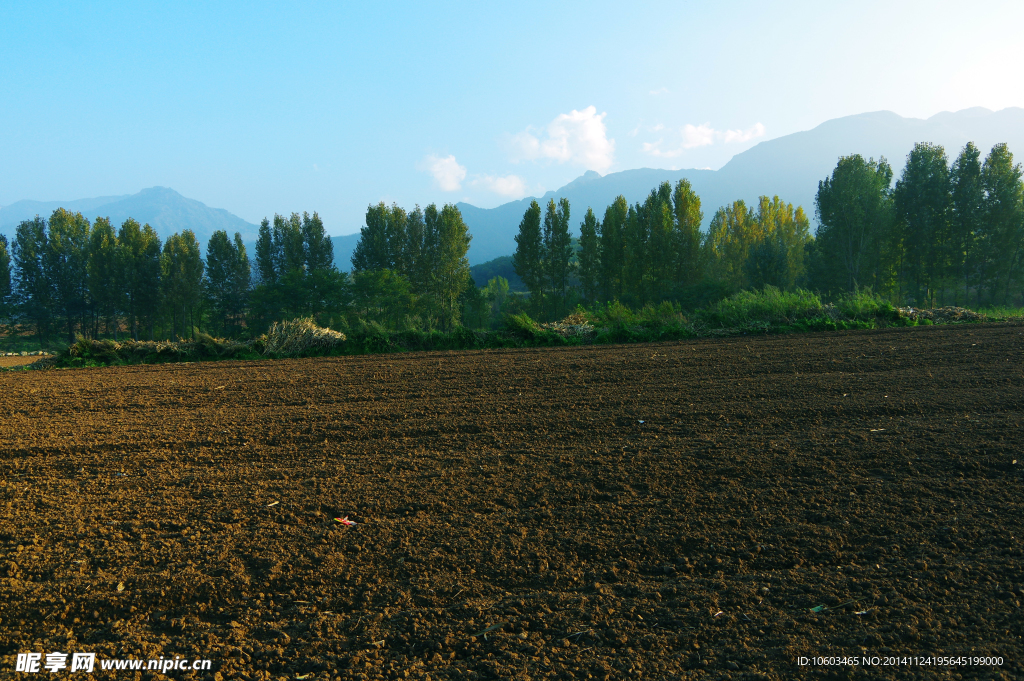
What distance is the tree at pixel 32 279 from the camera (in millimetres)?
52031

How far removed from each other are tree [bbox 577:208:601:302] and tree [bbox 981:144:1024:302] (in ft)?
91.8

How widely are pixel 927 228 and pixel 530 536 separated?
154 feet

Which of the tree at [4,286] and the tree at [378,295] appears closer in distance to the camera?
the tree at [378,295]

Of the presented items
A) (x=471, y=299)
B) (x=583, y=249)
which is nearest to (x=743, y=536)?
(x=583, y=249)

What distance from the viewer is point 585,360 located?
11.4 meters

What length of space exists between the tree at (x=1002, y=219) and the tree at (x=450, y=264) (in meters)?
40.3

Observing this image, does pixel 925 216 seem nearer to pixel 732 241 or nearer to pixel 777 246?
pixel 777 246

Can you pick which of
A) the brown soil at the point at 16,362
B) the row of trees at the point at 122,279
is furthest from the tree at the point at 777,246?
the brown soil at the point at 16,362

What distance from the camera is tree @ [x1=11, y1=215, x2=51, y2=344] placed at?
171 feet

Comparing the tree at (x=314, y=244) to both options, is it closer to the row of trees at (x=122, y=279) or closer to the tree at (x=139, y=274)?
the row of trees at (x=122, y=279)

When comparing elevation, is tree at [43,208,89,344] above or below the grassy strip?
above

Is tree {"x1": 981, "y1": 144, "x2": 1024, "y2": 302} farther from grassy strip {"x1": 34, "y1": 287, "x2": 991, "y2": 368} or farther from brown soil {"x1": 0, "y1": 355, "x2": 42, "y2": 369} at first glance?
brown soil {"x1": 0, "y1": 355, "x2": 42, "y2": 369}

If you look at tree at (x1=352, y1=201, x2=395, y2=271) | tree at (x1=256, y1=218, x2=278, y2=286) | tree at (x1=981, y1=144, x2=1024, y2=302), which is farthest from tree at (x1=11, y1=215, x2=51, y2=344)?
tree at (x1=981, y1=144, x2=1024, y2=302)

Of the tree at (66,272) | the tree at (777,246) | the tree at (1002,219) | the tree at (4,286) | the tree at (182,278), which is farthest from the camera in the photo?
the tree at (66,272)
